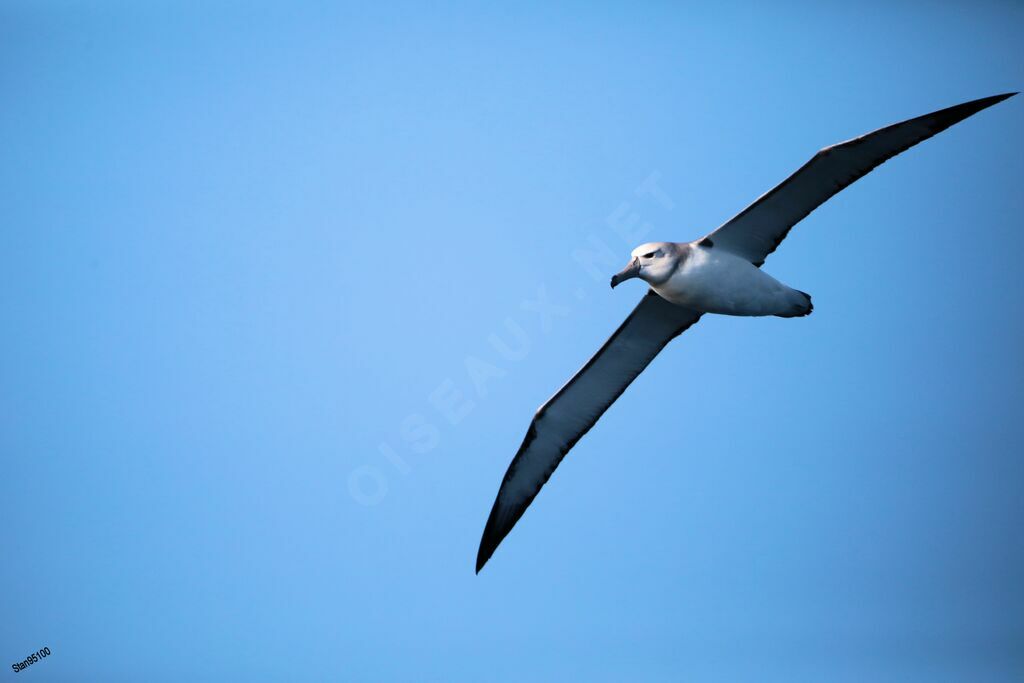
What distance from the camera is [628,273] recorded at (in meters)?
10.1

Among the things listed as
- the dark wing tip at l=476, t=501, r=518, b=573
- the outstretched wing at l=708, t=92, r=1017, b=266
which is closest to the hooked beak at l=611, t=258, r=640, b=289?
the outstretched wing at l=708, t=92, r=1017, b=266

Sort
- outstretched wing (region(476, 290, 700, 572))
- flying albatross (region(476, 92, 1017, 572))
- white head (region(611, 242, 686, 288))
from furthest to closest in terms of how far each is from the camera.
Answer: outstretched wing (region(476, 290, 700, 572)) → white head (region(611, 242, 686, 288)) → flying albatross (region(476, 92, 1017, 572))

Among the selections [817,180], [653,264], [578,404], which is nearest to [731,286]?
[653,264]

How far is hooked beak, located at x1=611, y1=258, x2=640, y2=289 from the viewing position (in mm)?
9984

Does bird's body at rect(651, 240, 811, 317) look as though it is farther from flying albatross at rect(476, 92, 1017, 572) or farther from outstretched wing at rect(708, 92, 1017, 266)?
outstretched wing at rect(708, 92, 1017, 266)

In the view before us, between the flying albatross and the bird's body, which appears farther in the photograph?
the bird's body

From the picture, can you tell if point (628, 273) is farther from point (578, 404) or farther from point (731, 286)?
point (578, 404)

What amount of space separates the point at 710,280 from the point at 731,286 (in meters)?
0.21

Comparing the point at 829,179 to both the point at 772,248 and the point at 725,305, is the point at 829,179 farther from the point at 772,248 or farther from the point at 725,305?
the point at 725,305

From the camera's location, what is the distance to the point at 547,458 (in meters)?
12.0

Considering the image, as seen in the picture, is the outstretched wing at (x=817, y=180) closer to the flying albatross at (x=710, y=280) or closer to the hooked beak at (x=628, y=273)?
the flying albatross at (x=710, y=280)

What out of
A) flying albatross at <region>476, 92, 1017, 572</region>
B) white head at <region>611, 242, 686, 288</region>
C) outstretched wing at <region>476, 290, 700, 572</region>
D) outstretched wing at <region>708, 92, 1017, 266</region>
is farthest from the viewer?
outstretched wing at <region>476, 290, 700, 572</region>

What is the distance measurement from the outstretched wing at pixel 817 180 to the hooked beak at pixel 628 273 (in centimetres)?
81

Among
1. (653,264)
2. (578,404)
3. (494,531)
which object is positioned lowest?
(494,531)
